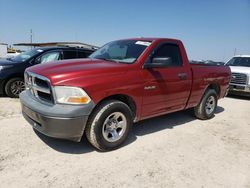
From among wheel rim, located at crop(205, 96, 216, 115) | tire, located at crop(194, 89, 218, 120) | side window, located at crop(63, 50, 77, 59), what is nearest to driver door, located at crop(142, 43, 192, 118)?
tire, located at crop(194, 89, 218, 120)

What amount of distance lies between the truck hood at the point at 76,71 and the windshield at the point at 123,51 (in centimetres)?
39

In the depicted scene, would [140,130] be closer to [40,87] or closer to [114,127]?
[114,127]

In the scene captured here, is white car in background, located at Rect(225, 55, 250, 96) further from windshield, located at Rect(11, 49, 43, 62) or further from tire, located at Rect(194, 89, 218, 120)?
windshield, located at Rect(11, 49, 43, 62)

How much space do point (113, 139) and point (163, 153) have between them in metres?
0.87

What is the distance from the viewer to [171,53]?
15.5 feet

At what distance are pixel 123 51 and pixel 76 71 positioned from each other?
1.43 meters

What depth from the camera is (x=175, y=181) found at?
2.98 meters

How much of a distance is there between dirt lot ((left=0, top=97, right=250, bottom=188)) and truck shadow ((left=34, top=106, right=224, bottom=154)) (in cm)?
2

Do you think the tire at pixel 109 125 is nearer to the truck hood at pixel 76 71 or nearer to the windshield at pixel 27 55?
the truck hood at pixel 76 71

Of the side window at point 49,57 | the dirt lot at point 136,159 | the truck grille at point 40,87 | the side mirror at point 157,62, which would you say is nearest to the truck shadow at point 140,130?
the dirt lot at point 136,159

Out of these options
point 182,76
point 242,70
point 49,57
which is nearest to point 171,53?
point 182,76

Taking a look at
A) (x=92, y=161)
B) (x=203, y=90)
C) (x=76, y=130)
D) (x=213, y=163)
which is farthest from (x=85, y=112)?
(x=203, y=90)

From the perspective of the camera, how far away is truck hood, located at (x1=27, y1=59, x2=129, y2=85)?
10.3 feet

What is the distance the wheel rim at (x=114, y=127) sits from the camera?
3.60 metres
